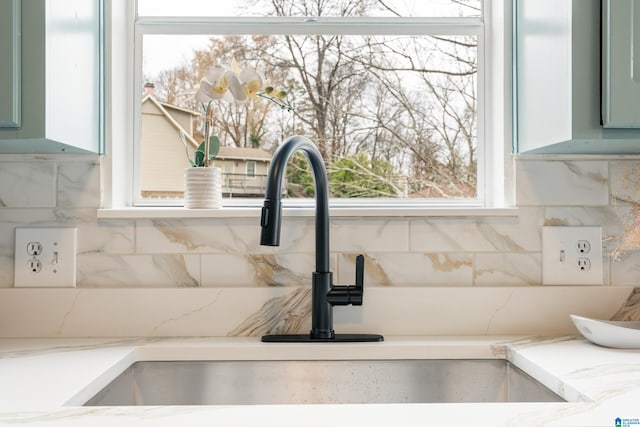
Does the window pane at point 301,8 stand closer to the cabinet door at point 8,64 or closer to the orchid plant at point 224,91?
the orchid plant at point 224,91

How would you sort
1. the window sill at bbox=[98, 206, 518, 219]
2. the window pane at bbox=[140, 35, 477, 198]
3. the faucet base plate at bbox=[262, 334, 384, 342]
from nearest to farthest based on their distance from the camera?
the faucet base plate at bbox=[262, 334, 384, 342], the window sill at bbox=[98, 206, 518, 219], the window pane at bbox=[140, 35, 477, 198]

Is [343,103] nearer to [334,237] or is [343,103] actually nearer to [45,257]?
[334,237]

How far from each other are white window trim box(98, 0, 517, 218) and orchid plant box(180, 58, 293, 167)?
14 centimetres

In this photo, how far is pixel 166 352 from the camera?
1.44 m

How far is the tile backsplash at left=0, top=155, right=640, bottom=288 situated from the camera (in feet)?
5.21

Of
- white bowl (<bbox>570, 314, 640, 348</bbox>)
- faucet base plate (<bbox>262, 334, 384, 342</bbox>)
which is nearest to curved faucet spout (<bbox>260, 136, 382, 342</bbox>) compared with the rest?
faucet base plate (<bbox>262, 334, 384, 342</bbox>)

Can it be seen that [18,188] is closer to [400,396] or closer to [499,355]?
[400,396]

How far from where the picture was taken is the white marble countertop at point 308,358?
0.93m

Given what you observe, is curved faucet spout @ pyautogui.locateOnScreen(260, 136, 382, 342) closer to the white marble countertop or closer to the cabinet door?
the white marble countertop

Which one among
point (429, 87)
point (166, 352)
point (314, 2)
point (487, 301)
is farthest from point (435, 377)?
point (314, 2)

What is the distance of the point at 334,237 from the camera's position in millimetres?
1604

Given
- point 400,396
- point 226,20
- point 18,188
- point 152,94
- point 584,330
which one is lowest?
point 400,396

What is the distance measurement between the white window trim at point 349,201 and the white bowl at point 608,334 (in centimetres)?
32

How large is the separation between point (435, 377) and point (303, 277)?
0.38 m
